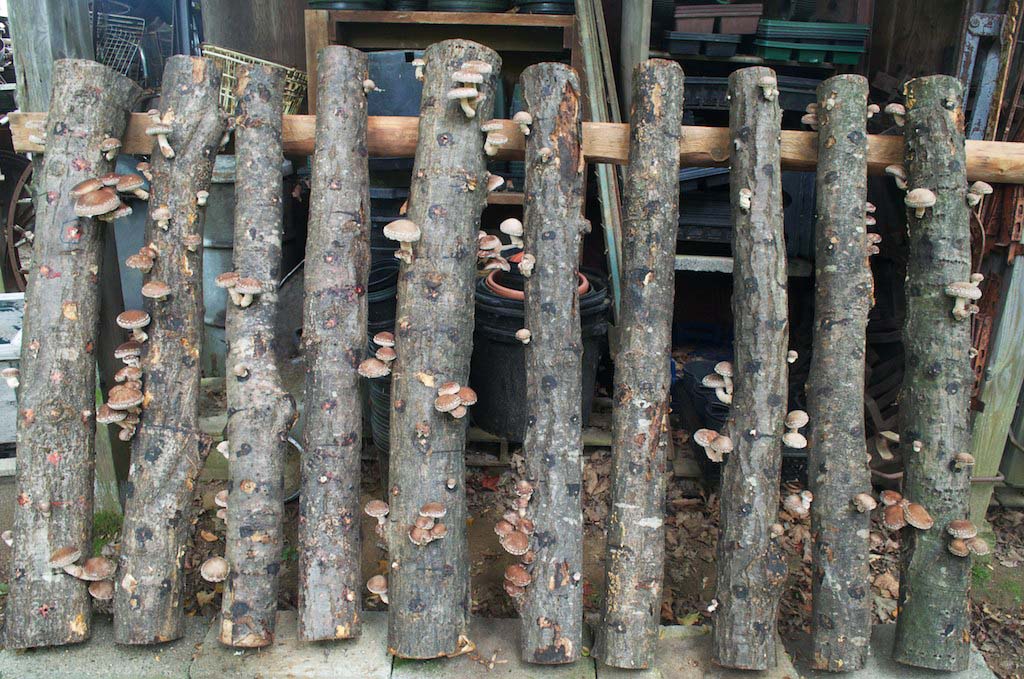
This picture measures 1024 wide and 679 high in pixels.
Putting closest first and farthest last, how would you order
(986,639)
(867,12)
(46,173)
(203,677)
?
(203,677) → (46,173) → (986,639) → (867,12)

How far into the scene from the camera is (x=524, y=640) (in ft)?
9.27

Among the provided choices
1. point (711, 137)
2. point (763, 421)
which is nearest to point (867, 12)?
point (711, 137)

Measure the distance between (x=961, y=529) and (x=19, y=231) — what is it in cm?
796

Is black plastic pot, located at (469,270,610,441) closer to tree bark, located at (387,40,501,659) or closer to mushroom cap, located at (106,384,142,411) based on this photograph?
tree bark, located at (387,40,501,659)

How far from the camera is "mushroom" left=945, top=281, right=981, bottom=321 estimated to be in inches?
112

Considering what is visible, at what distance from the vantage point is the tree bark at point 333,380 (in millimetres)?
2861

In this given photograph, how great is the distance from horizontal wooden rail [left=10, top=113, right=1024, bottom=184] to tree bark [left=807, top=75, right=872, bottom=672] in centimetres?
20

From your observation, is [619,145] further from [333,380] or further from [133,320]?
[133,320]

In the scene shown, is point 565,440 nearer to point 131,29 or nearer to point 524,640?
point 524,640

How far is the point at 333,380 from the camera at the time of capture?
2883 millimetres

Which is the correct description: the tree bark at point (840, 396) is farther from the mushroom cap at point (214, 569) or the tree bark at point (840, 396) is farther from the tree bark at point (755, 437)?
the mushroom cap at point (214, 569)

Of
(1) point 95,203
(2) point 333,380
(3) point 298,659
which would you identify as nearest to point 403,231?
(2) point 333,380

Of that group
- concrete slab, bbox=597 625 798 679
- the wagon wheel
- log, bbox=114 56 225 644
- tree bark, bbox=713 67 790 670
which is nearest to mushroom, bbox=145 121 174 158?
log, bbox=114 56 225 644

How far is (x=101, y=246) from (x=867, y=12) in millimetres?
5855
